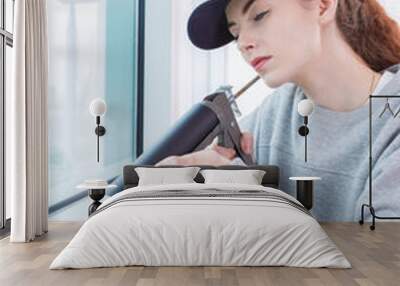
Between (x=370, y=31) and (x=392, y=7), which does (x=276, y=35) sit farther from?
(x=392, y=7)

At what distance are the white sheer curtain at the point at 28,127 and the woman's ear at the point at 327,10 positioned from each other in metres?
3.33

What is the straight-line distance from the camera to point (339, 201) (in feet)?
23.5

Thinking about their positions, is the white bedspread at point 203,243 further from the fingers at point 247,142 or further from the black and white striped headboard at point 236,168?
the fingers at point 247,142

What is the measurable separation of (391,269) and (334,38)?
3.53m

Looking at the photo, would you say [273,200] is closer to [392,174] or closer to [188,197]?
[188,197]

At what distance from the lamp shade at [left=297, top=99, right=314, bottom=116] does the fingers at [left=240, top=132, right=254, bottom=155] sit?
71cm

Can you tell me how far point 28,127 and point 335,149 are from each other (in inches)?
144

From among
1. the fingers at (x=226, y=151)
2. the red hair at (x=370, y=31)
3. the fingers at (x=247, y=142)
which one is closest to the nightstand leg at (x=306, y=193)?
the fingers at (x=247, y=142)

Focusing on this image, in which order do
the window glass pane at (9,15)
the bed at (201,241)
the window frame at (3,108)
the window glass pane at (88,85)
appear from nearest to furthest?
1. the bed at (201,241)
2. the window frame at (3,108)
3. the window glass pane at (9,15)
4. the window glass pane at (88,85)

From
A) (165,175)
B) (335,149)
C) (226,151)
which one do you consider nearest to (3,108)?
(165,175)

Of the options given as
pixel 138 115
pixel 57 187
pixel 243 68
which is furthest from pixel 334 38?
pixel 57 187

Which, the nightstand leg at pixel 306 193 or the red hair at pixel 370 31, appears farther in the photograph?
the red hair at pixel 370 31

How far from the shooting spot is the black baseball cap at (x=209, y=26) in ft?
23.8

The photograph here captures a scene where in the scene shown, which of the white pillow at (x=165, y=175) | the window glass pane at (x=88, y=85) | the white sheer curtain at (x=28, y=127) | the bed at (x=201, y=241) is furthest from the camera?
the window glass pane at (x=88, y=85)
